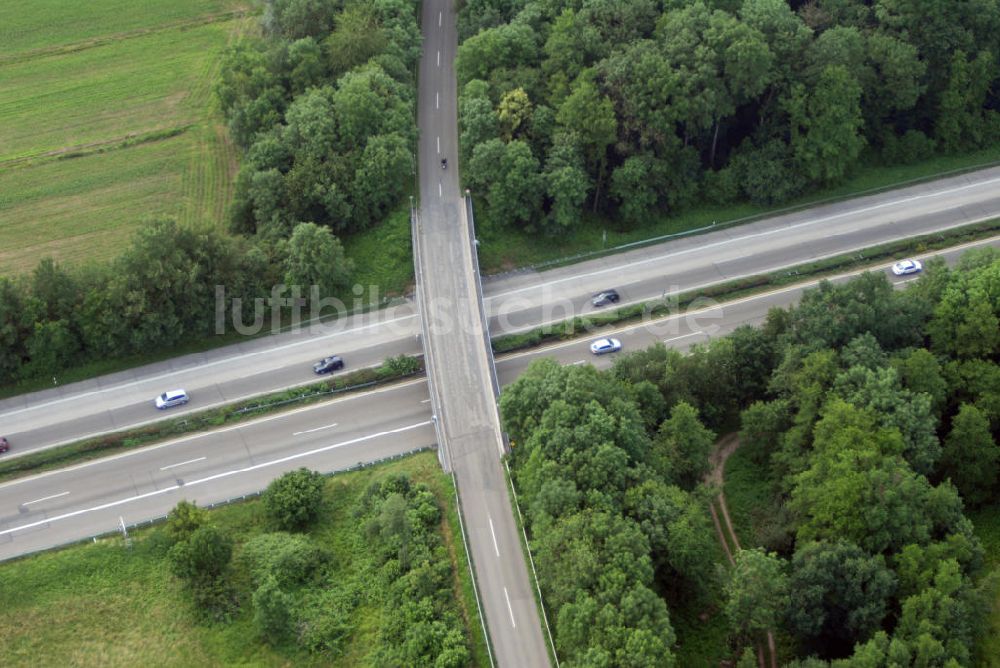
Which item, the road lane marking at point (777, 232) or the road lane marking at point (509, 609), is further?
the road lane marking at point (777, 232)

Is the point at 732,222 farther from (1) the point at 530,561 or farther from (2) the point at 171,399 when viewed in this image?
(2) the point at 171,399

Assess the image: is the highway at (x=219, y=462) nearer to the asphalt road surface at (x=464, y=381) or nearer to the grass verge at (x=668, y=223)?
the asphalt road surface at (x=464, y=381)

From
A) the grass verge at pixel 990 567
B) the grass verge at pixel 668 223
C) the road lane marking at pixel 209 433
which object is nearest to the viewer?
the grass verge at pixel 990 567

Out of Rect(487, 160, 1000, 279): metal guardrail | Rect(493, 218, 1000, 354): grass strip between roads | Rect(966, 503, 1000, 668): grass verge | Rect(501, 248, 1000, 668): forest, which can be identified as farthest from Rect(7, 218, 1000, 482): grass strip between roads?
Rect(966, 503, 1000, 668): grass verge

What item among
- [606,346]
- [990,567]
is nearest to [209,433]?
[606,346]

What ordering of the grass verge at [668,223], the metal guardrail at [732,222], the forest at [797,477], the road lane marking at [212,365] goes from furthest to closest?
1. the grass verge at [668,223]
2. the metal guardrail at [732,222]
3. the road lane marking at [212,365]
4. the forest at [797,477]

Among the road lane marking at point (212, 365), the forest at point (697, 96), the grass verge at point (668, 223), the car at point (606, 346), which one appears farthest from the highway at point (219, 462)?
the forest at point (697, 96)

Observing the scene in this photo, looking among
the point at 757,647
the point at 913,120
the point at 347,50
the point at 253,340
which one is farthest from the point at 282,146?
the point at 913,120
